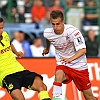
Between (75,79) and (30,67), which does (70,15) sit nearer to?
(30,67)

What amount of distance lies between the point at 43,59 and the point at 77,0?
5.78 m

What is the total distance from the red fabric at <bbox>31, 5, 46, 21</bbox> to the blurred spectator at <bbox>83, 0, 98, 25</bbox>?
1.36 m

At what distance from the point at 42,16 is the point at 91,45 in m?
2.36

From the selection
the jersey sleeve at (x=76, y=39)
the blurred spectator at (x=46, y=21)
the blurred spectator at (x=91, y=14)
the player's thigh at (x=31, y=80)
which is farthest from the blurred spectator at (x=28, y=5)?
the jersey sleeve at (x=76, y=39)

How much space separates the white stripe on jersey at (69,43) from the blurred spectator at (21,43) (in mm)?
4980

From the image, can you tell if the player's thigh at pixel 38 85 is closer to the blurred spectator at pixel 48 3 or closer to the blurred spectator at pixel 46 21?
the blurred spectator at pixel 46 21

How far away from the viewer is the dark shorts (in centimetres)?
918

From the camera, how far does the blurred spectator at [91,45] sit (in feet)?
48.7

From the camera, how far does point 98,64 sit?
11992 mm

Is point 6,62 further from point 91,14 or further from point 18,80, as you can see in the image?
point 91,14

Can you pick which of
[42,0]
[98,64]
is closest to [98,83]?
[98,64]

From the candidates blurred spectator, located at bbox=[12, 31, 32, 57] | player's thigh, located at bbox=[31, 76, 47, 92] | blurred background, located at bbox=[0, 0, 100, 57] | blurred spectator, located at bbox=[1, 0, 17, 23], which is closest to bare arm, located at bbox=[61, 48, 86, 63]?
player's thigh, located at bbox=[31, 76, 47, 92]

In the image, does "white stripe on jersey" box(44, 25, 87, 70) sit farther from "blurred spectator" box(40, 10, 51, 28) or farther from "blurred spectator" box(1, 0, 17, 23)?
"blurred spectator" box(1, 0, 17, 23)

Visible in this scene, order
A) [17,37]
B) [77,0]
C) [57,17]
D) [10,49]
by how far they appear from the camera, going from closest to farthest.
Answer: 1. [57,17]
2. [10,49]
3. [17,37]
4. [77,0]
